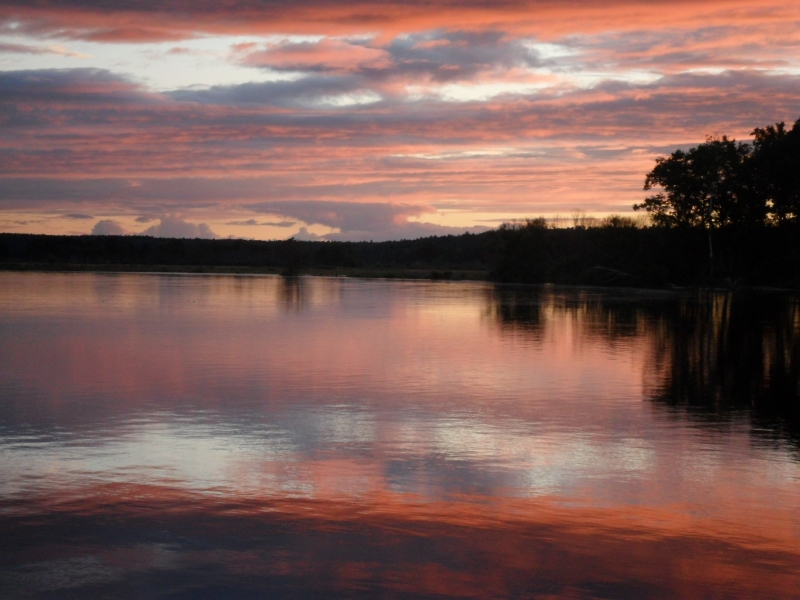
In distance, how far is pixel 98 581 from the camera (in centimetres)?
534

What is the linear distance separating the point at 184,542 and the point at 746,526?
4.16 metres

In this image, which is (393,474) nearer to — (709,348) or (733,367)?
(733,367)

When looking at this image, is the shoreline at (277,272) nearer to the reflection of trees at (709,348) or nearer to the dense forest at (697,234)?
the dense forest at (697,234)

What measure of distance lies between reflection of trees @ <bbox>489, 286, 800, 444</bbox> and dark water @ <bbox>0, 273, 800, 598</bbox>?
4.4 inches

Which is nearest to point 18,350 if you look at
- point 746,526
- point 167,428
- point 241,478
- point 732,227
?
point 167,428

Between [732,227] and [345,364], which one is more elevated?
[732,227]

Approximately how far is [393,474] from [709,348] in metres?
13.8

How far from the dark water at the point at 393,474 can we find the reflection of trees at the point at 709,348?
0.37 ft

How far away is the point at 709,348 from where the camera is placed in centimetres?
1980

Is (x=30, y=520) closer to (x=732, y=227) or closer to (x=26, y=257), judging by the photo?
(x=732, y=227)

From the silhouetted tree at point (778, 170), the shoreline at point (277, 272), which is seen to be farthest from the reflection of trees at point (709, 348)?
the shoreline at point (277, 272)

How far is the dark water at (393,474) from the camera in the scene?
5590 millimetres

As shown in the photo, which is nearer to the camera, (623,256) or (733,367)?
(733,367)

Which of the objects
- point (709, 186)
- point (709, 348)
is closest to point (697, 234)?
point (709, 186)
